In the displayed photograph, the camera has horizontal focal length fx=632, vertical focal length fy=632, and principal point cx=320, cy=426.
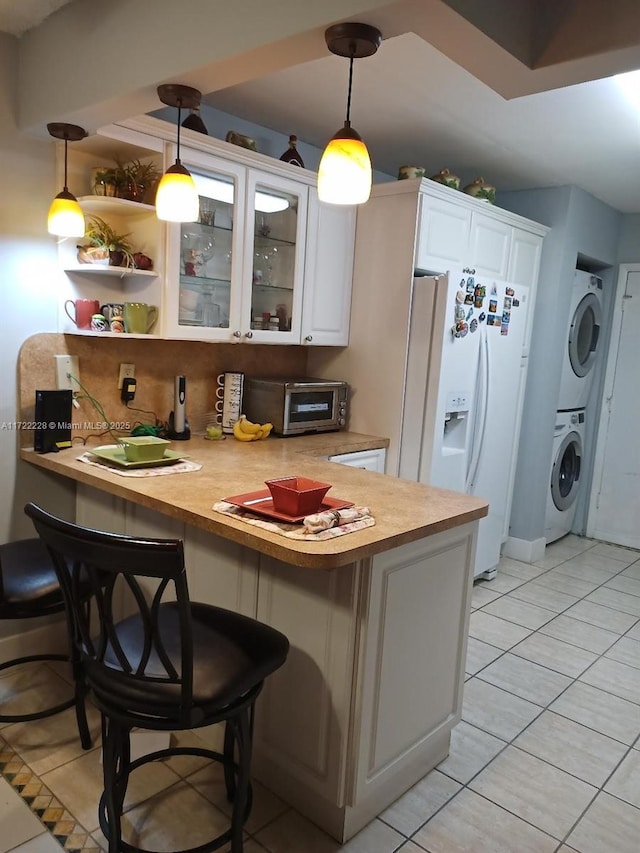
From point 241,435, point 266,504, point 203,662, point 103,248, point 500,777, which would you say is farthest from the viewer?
point 241,435

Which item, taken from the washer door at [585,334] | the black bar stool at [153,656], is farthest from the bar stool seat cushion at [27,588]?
the washer door at [585,334]

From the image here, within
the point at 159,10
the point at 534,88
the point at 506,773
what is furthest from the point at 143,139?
the point at 506,773

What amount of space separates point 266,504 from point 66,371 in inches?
49.0

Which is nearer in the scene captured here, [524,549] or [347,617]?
[347,617]

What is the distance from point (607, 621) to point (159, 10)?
11.4 ft

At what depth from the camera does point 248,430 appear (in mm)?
3068

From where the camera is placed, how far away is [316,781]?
1.84 metres

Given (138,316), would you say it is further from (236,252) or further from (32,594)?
(32,594)

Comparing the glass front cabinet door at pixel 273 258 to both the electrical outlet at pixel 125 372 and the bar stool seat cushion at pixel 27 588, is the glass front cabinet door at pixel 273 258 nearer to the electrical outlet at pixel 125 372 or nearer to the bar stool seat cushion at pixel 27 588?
the electrical outlet at pixel 125 372

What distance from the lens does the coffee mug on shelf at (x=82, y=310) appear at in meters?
2.54

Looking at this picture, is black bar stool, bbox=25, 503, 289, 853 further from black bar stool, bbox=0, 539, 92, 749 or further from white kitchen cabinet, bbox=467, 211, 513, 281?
white kitchen cabinet, bbox=467, 211, 513, 281

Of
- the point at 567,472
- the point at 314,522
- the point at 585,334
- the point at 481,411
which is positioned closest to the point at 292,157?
the point at 481,411

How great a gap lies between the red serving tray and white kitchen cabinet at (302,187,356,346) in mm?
1492

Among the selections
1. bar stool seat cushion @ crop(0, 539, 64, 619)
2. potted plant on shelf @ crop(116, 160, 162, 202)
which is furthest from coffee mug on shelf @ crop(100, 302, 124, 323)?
bar stool seat cushion @ crop(0, 539, 64, 619)
